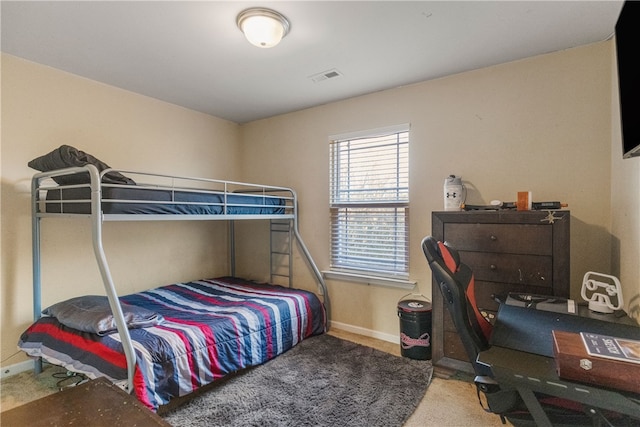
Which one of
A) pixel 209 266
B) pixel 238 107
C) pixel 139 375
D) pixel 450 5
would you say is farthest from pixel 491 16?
pixel 209 266

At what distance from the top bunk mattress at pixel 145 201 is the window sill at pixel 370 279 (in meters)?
1.18

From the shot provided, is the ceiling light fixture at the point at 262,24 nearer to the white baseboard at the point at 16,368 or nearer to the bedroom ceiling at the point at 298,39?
the bedroom ceiling at the point at 298,39

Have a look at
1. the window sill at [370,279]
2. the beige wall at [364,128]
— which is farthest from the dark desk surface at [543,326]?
the window sill at [370,279]

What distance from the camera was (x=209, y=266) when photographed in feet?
12.0

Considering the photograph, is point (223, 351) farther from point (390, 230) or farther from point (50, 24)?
point (50, 24)

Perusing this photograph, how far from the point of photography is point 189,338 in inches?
76.1

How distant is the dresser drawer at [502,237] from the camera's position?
71.8 inches

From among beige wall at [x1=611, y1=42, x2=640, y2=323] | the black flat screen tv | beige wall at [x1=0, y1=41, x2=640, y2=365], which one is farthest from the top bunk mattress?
beige wall at [x1=611, y1=42, x2=640, y2=323]

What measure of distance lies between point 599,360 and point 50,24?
9.97 feet

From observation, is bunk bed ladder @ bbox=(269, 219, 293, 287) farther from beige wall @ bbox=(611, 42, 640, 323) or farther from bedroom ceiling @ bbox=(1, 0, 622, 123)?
beige wall @ bbox=(611, 42, 640, 323)

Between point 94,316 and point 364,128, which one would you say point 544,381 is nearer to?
point 94,316

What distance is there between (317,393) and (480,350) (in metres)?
1.20

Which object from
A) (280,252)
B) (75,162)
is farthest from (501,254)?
(75,162)

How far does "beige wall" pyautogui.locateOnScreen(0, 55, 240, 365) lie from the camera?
2.24m
